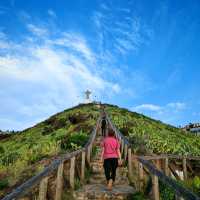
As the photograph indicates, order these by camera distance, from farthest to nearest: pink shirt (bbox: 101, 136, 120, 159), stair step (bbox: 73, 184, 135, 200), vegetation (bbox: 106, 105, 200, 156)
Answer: vegetation (bbox: 106, 105, 200, 156)
pink shirt (bbox: 101, 136, 120, 159)
stair step (bbox: 73, 184, 135, 200)

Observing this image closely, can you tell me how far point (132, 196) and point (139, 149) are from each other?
293 inches

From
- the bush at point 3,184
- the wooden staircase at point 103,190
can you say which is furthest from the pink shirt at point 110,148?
the bush at point 3,184

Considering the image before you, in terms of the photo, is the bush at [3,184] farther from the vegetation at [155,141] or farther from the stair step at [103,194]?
the vegetation at [155,141]

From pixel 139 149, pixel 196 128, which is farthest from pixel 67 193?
pixel 196 128

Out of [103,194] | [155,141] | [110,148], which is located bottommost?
[103,194]

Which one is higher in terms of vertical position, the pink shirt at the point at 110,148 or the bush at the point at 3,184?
the pink shirt at the point at 110,148

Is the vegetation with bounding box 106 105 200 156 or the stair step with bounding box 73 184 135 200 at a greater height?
the vegetation with bounding box 106 105 200 156

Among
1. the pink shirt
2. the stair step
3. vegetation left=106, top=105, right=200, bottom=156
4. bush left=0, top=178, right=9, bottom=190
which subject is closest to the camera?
Result: the stair step

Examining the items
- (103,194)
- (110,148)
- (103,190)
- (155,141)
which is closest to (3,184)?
(103,190)

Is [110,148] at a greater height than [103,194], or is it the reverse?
[110,148]

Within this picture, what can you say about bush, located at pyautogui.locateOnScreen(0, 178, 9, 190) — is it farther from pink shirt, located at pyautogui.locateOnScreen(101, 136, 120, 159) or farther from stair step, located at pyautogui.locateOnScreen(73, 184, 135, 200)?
pink shirt, located at pyautogui.locateOnScreen(101, 136, 120, 159)

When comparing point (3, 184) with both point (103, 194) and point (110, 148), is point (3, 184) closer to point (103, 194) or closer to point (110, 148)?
point (110, 148)

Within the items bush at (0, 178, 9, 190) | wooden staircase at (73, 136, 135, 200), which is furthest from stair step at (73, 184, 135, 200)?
bush at (0, 178, 9, 190)

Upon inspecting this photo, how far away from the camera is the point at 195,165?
18.8m
